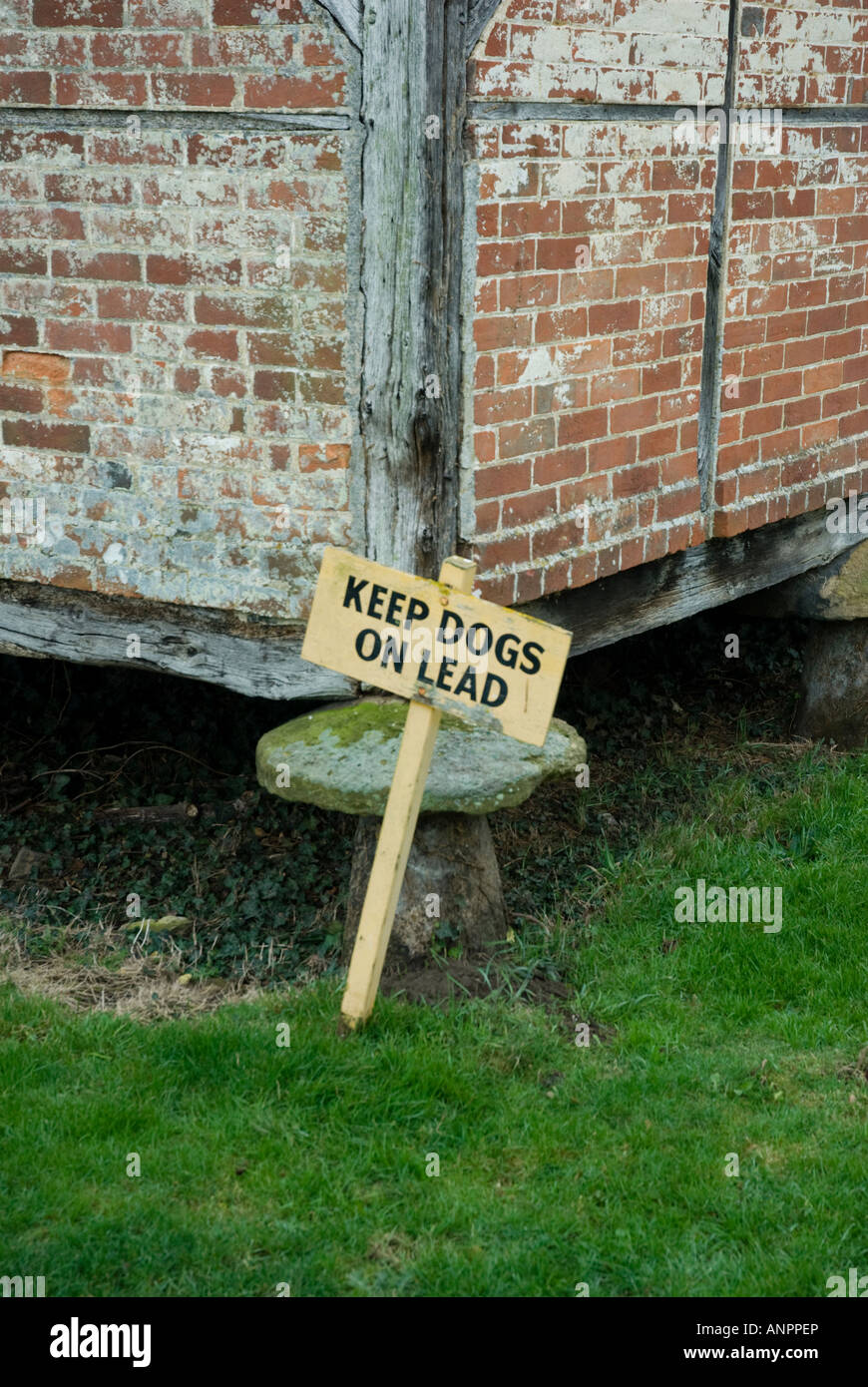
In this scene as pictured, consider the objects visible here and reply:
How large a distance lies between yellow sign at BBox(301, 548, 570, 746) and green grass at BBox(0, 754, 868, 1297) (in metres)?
0.90

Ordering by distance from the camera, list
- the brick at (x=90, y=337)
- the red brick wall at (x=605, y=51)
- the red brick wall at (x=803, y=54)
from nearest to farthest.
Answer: the red brick wall at (x=605, y=51), the brick at (x=90, y=337), the red brick wall at (x=803, y=54)

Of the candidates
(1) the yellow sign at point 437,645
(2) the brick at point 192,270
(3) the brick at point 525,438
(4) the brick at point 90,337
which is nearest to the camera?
(1) the yellow sign at point 437,645

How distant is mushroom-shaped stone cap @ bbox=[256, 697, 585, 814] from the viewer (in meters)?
4.22

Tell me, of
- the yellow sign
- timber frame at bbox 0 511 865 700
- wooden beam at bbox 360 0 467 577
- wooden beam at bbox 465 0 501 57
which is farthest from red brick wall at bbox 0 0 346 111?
timber frame at bbox 0 511 865 700

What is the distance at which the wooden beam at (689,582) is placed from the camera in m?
5.06

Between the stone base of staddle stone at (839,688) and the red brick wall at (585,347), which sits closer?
the red brick wall at (585,347)

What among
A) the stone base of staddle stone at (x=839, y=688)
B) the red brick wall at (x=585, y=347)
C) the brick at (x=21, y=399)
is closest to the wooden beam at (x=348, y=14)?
the red brick wall at (x=585, y=347)

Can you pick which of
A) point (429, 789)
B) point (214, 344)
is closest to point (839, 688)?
point (429, 789)

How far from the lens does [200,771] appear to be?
6152mm

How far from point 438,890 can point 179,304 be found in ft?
6.06

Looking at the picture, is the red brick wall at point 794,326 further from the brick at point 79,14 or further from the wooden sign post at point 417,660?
the brick at point 79,14

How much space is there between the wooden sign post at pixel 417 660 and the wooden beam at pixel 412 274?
529 mm

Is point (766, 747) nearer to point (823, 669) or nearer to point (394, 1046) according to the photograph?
point (823, 669)

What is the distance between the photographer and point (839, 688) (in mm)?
6480
